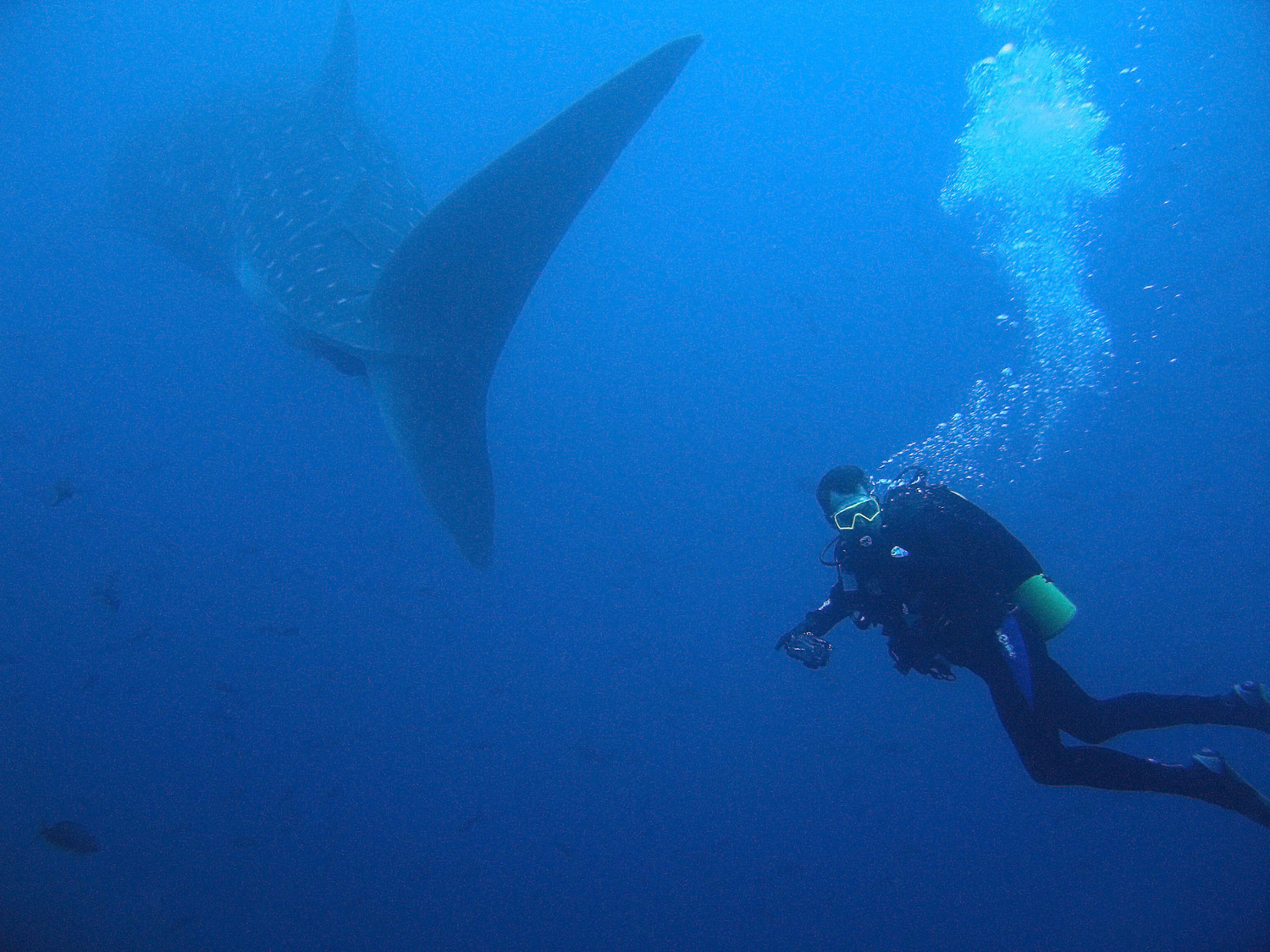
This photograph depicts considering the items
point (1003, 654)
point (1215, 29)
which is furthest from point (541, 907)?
point (1215, 29)

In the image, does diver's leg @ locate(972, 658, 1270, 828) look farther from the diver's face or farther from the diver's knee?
the diver's face

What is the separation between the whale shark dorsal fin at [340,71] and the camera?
20.1 feet

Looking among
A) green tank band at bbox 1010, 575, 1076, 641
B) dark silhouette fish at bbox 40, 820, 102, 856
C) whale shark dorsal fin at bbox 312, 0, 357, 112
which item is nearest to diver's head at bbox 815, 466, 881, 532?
green tank band at bbox 1010, 575, 1076, 641

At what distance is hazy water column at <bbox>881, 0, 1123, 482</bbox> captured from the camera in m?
20.7

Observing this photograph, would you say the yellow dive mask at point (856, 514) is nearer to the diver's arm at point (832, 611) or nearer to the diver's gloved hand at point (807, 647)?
the diver's arm at point (832, 611)

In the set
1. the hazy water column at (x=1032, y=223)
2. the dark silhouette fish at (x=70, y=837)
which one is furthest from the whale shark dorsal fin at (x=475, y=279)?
the hazy water column at (x=1032, y=223)

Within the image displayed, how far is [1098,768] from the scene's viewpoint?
4.10 m

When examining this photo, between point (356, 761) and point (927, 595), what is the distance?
15.3m

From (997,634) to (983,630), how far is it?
23 centimetres

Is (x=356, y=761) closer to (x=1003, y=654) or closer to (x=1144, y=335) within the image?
(x=1003, y=654)

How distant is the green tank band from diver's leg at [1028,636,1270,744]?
135 millimetres

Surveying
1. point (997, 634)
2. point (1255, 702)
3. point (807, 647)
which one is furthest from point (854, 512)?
point (1255, 702)

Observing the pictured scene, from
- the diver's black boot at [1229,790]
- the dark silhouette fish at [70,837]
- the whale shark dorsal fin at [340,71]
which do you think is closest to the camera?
the diver's black boot at [1229,790]

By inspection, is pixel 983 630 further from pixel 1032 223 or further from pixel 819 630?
pixel 1032 223
